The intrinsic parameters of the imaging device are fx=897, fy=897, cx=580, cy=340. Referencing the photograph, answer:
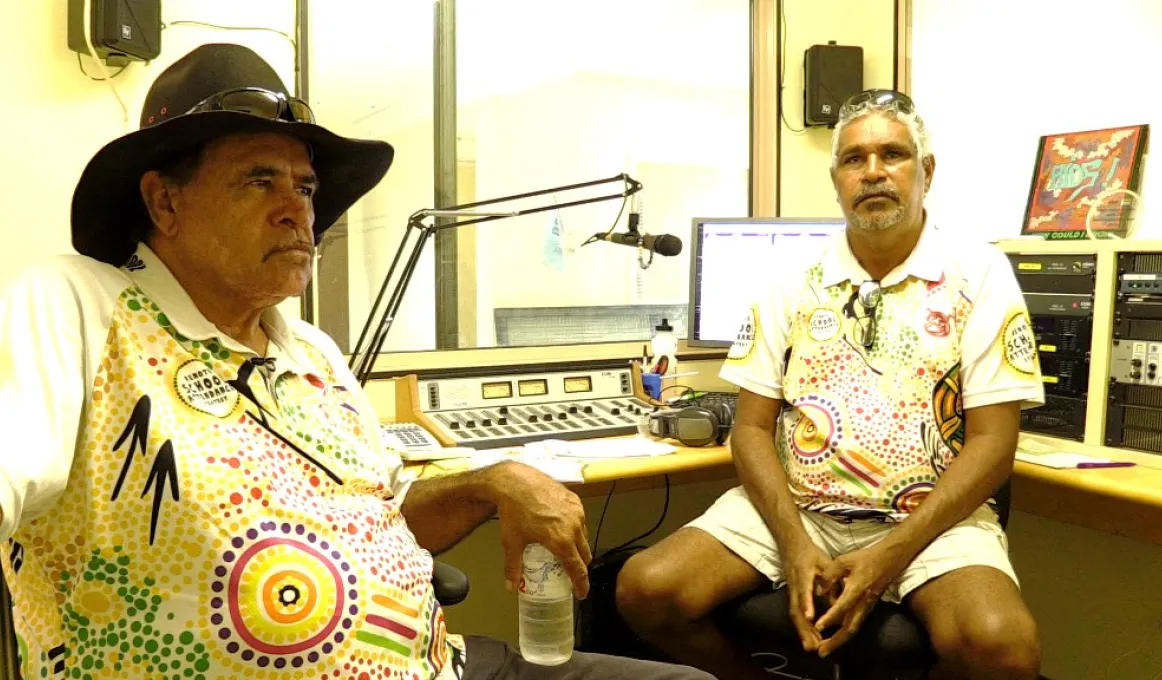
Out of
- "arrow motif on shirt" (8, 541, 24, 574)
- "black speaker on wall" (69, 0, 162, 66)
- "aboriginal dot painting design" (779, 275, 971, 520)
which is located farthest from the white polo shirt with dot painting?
"black speaker on wall" (69, 0, 162, 66)

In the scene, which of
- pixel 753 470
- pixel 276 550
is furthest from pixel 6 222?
pixel 753 470

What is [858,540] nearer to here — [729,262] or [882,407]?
[882,407]

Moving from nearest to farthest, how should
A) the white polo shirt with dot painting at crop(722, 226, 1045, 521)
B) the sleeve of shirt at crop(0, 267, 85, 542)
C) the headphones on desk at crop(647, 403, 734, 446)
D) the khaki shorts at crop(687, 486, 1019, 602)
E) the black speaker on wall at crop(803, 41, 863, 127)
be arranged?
the sleeve of shirt at crop(0, 267, 85, 542)
the khaki shorts at crop(687, 486, 1019, 602)
the white polo shirt with dot painting at crop(722, 226, 1045, 521)
the headphones on desk at crop(647, 403, 734, 446)
the black speaker on wall at crop(803, 41, 863, 127)

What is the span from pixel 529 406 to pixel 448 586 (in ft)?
3.60

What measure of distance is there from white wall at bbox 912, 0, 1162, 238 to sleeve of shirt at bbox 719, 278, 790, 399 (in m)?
1.14

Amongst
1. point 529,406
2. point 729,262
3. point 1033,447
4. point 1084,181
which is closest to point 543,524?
point 529,406

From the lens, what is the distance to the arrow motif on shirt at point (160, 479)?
106 cm

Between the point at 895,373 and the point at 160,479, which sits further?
the point at 895,373

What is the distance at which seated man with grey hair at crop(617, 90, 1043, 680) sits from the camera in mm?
1702

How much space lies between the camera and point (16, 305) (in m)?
1.02

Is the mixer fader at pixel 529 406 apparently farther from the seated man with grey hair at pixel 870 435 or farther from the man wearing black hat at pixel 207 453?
the man wearing black hat at pixel 207 453

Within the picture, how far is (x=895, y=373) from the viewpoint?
1.86 meters

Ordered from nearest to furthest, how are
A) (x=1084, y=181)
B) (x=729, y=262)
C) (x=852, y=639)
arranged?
(x=852, y=639), (x=1084, y=181), (x=729, y=262)

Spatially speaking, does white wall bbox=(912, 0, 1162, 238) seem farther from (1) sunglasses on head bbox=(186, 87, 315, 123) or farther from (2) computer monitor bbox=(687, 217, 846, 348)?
(1) sunglasses on head bbox=(186, 87, 315, 123)
